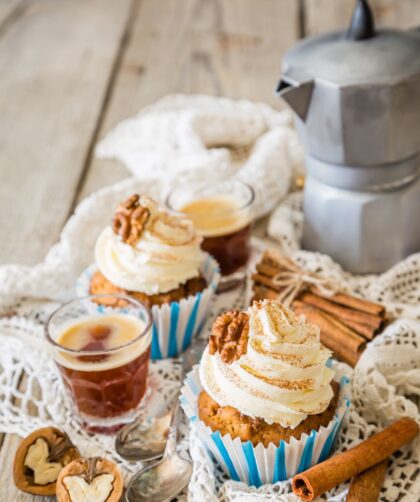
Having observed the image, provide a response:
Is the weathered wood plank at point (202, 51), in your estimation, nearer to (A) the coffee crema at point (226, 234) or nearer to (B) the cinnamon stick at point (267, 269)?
(A) the coffee crema at point (226, 234)

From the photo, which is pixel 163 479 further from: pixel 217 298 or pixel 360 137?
pixel 360 137

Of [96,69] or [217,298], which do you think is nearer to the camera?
[217,298]

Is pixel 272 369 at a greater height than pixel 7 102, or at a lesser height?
greater

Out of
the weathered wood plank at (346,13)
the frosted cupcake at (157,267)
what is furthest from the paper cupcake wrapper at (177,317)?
the weathered wood plank at (346,13)

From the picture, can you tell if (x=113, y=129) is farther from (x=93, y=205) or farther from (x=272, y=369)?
(x=272, y=369)

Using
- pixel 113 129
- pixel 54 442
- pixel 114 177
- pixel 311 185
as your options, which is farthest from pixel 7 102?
pixel 54 442

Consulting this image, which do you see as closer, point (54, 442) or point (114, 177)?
point (54, 442)

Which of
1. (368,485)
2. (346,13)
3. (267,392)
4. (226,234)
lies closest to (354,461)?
(368,485)

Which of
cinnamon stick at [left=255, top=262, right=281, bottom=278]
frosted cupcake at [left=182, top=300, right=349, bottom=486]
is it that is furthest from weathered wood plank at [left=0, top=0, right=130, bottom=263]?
frosted cupcake at [left=182, top=300, right=349, bottom=486]
